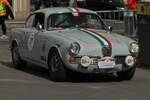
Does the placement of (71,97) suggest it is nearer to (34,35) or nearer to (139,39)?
(34,35)

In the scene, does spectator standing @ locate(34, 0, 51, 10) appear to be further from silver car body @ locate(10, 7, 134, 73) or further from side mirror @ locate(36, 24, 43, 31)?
side mirror @ locate(36, 24, 43, 31)

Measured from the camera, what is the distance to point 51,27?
13.3 meters

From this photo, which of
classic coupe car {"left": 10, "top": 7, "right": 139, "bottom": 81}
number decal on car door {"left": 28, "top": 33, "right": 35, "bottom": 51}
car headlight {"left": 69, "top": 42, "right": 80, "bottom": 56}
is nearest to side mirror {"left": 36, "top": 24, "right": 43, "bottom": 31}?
classic coupe car {"left": 10, "top": 7, "right": 139, "bottom": 81}

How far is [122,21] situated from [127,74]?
1236 centimetres

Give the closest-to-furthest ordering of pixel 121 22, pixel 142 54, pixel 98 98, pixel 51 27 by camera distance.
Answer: pixel 98 98 < pixel 51 27 < pixel 142 54 < pixel 121 22

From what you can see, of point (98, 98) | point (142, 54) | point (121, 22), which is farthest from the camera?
point (121, 22)

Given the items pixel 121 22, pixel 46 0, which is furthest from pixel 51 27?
pixel 46 0

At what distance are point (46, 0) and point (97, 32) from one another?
17.5 metres

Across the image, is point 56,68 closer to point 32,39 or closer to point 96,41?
point 96,41

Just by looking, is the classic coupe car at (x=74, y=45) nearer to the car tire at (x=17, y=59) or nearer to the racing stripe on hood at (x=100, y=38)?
the racing stripe on hood at (x=100, y=38)

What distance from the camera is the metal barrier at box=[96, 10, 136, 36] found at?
2243 centimetres

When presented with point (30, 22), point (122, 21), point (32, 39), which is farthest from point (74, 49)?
point (122, 21)

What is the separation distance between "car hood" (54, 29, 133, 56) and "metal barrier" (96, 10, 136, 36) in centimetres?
965

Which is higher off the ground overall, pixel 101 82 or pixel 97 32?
pixel 97 32
